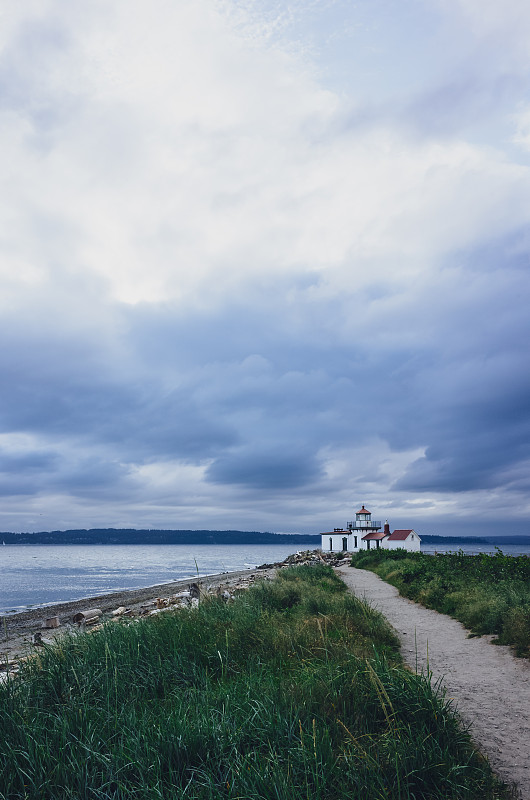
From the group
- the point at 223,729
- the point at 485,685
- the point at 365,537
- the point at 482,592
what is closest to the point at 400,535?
the point at 365,537

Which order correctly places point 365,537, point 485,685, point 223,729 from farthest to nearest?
point 365,537 < point 485,685 < point 223,729

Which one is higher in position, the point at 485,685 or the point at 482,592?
the point at 482,592

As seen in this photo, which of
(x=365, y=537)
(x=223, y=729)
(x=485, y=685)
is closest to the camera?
(x=223, y=729)

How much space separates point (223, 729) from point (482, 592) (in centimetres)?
1163

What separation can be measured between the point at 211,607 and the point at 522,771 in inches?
236

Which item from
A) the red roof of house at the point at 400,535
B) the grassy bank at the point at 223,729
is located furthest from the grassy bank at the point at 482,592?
the red roof of house at the point at 400,535

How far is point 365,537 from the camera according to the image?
2771 inches

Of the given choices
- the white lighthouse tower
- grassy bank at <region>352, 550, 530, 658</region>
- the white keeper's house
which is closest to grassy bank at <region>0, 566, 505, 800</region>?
grassy bank at <region>352, 550, 530, 658</region>

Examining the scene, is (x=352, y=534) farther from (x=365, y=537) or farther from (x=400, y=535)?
(x=400, y=535)

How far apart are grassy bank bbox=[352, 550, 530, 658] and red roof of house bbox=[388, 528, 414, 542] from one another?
119ft

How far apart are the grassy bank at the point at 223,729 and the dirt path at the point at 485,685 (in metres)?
0.59

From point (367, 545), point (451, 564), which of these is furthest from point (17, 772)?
Result: point (367, 545)

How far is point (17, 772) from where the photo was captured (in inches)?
167

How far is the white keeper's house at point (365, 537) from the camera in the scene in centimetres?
6112
